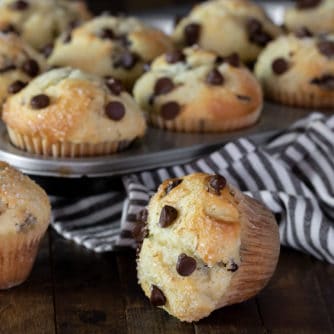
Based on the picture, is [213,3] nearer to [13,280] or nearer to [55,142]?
[55,142]

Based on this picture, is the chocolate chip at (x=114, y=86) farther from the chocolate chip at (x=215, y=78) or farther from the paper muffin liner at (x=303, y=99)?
the paper muffin liner at (x=303, y=99)

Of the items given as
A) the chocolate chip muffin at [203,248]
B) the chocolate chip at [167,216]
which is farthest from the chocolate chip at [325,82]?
the chocolate chip at [167,216]

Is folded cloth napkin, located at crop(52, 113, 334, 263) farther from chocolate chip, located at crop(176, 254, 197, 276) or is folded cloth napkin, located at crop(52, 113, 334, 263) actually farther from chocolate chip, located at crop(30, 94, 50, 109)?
chocolate chip, located at crop(176, 254, 197, 276)

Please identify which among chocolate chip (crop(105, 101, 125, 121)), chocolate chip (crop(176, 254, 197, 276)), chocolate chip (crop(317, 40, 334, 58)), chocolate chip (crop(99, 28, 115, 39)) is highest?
chocolate chip (crop(176, 254, 197, 276))

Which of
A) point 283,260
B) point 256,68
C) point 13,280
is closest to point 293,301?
point 283,260

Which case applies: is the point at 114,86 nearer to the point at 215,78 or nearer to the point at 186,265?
the point at 215,78

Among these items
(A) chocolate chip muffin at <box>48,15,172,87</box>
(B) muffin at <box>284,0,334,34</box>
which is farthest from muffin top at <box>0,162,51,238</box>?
(B) muffin at <box>284,0,334,34</box>
